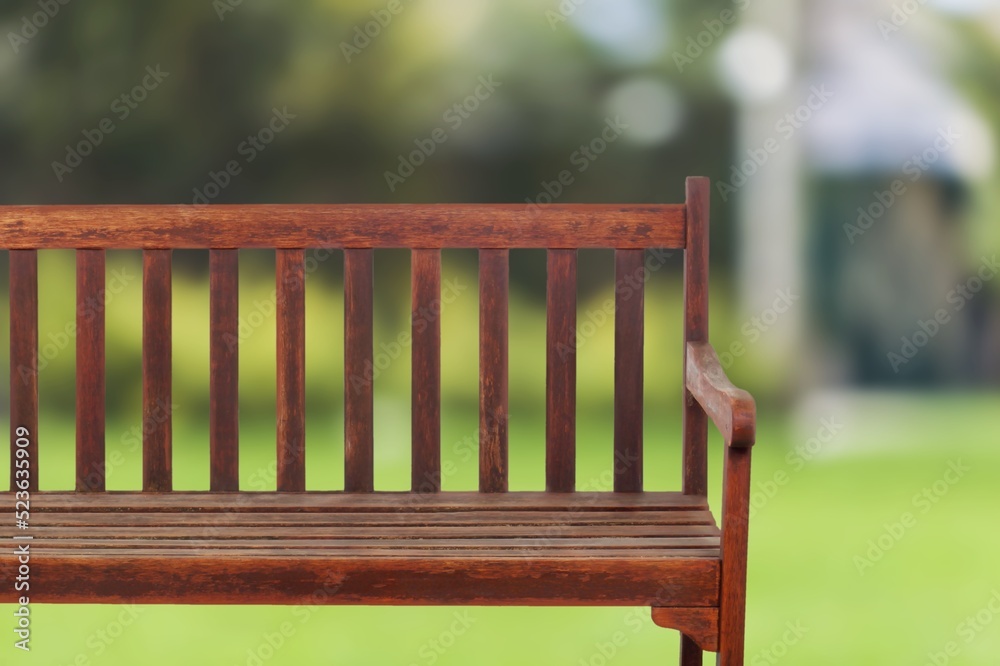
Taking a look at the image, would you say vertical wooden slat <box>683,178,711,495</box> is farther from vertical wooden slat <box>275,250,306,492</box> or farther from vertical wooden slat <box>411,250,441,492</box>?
vertical wooden slat <box>275,250,306,492</box>

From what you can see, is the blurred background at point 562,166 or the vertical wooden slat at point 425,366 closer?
the vertical wooden slat at point 425,366

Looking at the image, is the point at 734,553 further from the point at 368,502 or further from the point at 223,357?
the point at 223,357

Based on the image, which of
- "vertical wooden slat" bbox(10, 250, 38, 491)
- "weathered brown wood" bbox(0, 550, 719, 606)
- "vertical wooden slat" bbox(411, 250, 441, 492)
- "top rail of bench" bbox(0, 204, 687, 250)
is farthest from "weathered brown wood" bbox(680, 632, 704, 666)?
"vertical wooden slat" bbox(10, 250, 38, 491)

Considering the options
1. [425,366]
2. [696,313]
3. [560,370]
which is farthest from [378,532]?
[696,313]

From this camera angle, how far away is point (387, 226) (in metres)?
2.21

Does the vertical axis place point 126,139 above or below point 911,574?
above

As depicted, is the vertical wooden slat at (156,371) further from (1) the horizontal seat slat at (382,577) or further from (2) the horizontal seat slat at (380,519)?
(1) the horizontal seat slat at (382,577)

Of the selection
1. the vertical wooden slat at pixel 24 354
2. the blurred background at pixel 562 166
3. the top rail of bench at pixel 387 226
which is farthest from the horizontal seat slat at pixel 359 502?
the blurred background at pixel 562 166

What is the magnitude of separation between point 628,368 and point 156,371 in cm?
84

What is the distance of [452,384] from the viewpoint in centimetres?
429

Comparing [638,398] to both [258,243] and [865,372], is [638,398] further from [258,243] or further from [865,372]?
[865,372]

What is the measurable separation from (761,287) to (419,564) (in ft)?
8.42

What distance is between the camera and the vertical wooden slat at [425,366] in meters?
2.23

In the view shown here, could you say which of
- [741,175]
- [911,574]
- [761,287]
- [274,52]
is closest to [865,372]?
[761,287]
